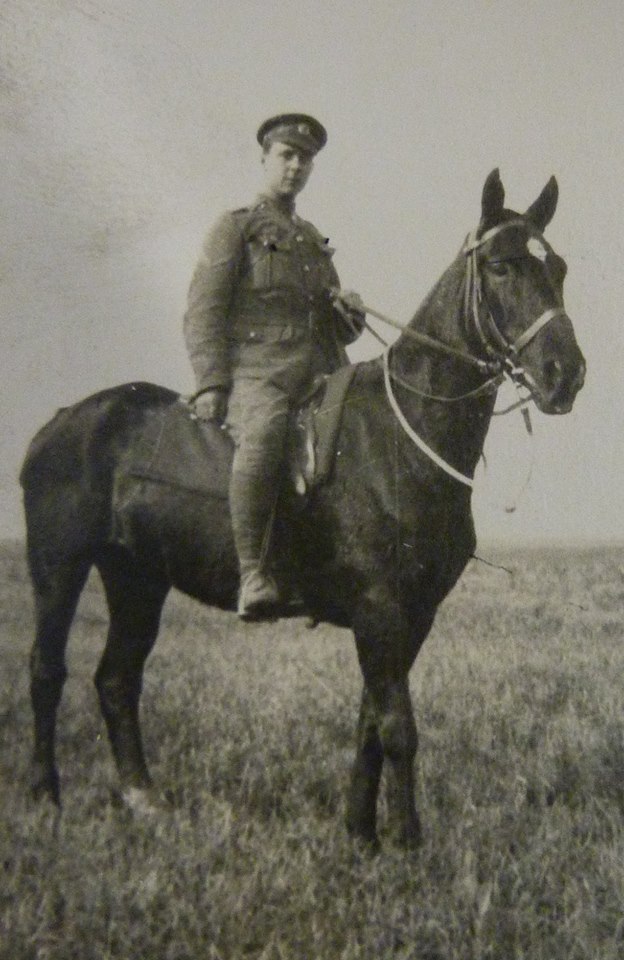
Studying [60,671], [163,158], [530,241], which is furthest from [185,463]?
[530,241]

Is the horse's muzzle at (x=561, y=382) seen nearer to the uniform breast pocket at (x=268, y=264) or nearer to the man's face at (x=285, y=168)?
the uniform breast pocket at (x=268, y=264)

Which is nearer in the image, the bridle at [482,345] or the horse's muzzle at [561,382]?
the horse's muzzle at [561,382]

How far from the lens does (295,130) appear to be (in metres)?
4.29

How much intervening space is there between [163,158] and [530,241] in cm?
208

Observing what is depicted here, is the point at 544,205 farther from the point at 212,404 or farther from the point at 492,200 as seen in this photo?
the point at 212,404

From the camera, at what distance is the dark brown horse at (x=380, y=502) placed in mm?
3729

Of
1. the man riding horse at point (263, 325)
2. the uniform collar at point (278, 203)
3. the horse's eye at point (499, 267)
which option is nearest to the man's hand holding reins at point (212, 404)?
the man riding horse at point (263, 325)

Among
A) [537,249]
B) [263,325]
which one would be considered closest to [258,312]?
[263,325]

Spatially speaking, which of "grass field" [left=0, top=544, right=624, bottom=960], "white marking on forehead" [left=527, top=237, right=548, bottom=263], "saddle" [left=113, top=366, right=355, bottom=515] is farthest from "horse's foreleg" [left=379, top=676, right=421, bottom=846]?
"white marking on forehead" [left=527, top=237, right=548, bottom=263]

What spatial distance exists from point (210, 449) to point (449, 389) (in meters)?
1.23

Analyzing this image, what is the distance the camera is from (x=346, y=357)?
4664mm

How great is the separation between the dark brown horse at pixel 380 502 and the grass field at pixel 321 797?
315 millimetres

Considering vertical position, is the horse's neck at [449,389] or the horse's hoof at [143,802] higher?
the horse's neck at [449,389]

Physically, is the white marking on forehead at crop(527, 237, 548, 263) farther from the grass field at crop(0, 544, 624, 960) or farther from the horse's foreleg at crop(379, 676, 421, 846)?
the grass field at crop(0, 544, 624, 960)
